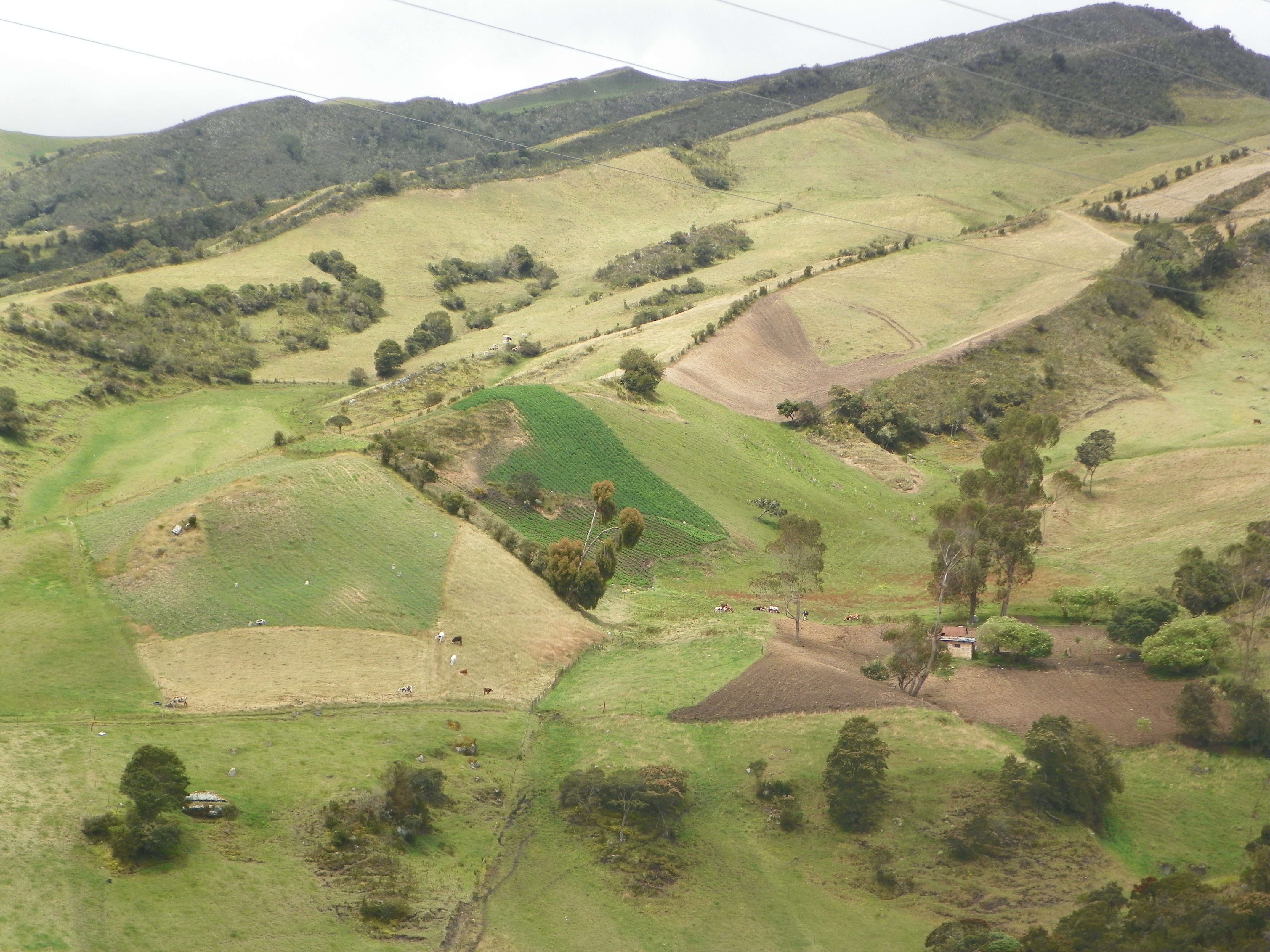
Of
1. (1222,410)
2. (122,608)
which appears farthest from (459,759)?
(1222,410)

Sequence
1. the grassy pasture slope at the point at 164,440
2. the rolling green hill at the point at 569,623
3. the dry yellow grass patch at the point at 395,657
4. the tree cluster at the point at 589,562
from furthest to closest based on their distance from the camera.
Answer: the grassy pasture slope at the point at 164,440, the tree cluster at the point at 589,562, the dry yellow grass patch at the point at 395,657, the rolling green hill at the point at 569,623

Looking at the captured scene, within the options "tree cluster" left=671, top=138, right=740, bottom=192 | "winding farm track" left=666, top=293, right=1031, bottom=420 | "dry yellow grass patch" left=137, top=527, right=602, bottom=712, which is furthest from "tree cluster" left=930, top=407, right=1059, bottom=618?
"tree cluster" left=671, top=138, right=740, bottom=192

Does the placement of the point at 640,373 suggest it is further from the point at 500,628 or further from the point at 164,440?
the point at 500,628

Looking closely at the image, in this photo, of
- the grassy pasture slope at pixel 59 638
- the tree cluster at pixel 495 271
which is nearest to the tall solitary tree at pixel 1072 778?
the grassy pasture slope at pixel 59 638

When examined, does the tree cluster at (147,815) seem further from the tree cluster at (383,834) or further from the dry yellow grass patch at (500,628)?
the dry yellow grass patch at (500,628)

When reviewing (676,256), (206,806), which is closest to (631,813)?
(206,806)

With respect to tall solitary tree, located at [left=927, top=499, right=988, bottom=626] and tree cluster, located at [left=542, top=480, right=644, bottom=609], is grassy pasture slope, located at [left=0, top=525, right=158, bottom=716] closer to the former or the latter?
tree cluster, located at [left=542, top=480, right=644, bottom=609]

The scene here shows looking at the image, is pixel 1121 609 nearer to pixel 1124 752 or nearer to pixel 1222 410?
pixel 1124 752
